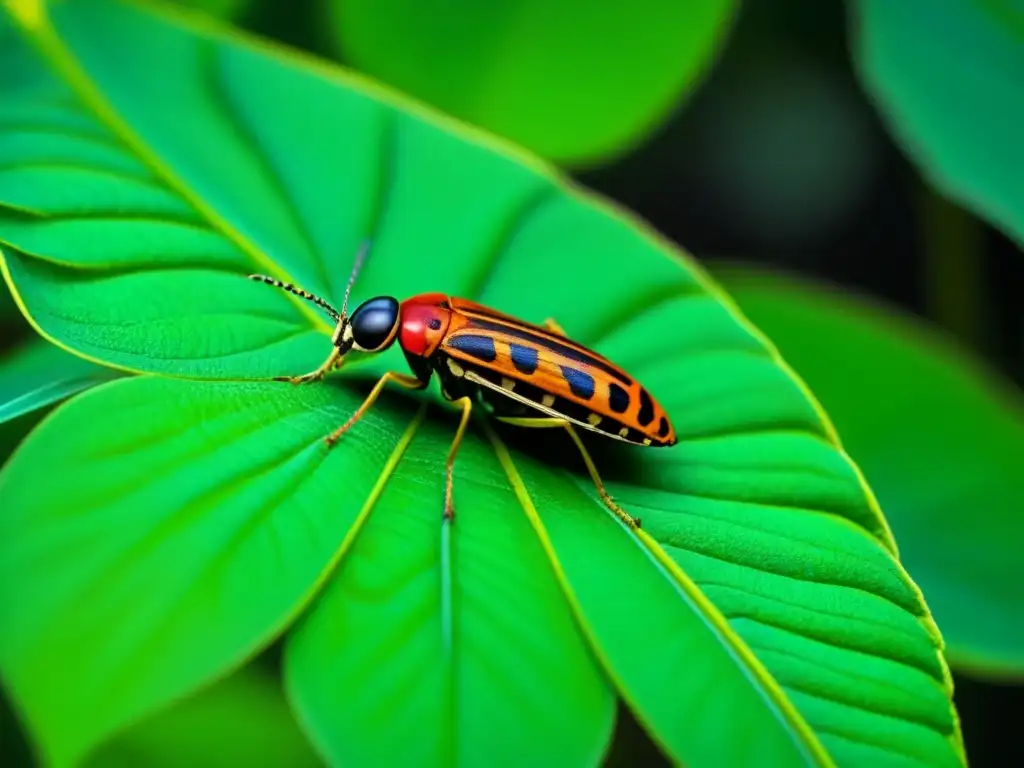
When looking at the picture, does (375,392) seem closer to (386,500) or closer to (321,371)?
(321,371)

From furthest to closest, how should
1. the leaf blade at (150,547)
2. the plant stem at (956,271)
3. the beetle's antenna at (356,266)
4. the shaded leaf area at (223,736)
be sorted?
1. the plant stem at (956,271)
2. the shaded leaf area at (223,736)
3. the beetle's antenna at (356,266)
4. the leaf blade at (150,547)

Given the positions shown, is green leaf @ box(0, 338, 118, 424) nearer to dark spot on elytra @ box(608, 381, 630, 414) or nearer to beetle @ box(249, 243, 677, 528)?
beetle @ box(249, 243, 677, 528)

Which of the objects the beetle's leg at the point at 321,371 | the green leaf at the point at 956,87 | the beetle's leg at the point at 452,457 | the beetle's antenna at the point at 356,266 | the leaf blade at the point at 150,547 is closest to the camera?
the leaf blade at the point at 150,547

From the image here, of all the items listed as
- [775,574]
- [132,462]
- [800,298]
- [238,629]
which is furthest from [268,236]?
[800,298]

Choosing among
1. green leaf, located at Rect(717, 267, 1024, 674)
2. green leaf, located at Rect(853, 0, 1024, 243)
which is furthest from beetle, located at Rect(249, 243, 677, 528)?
green leaf, located at Rect(853, 0, 1024, 243)

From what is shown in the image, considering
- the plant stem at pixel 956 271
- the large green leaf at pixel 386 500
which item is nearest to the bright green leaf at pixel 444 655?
the large green leaf at pixel 386 500

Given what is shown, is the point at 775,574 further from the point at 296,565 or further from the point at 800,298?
the point at 800,298

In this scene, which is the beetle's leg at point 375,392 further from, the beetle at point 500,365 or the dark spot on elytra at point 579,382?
the dark spot on elytra at point 579,382
